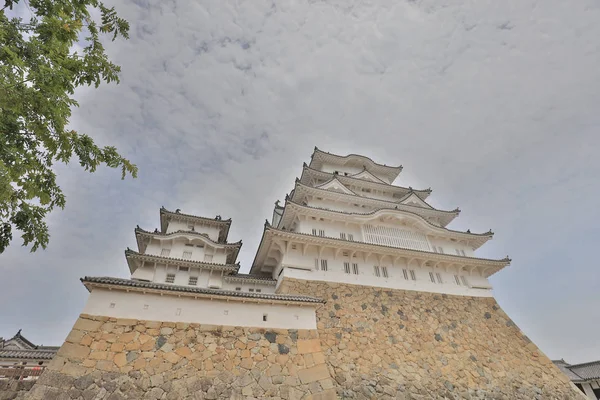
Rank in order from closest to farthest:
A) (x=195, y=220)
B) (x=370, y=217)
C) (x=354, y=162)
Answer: (x=370, y=217) → (x=195, y=220) → (x=354, y=162)

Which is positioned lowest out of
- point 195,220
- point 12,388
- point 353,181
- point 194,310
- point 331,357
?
point 12,388

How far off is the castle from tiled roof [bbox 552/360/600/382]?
1523 cm

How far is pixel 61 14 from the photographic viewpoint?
4.93 m

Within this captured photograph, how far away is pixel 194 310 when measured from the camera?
8844 millimetres

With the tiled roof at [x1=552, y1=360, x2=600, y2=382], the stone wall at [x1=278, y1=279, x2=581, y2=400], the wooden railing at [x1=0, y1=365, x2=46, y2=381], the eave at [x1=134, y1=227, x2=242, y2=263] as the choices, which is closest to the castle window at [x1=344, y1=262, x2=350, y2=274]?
the stone wall at [x1=278, y1=279, x2=581, y2=400]

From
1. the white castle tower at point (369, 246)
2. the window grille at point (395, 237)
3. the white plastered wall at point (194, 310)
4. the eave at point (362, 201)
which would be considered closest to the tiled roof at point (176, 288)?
the white plastered wall at point (194, 310)

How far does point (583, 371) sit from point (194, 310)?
33712mm

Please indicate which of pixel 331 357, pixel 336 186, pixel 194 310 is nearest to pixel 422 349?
pixel 331 357

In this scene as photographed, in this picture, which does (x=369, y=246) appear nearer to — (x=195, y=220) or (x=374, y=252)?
(x=374, y=252)

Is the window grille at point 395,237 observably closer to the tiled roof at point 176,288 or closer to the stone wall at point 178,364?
the tiled roof at point 176,288

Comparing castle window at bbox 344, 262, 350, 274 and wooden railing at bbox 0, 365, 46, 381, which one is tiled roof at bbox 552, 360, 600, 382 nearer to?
castle window at bbox 344, 262, 350, 274

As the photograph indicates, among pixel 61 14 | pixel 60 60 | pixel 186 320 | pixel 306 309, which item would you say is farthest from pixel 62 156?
pixel 306 309

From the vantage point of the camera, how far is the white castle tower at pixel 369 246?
565 inches

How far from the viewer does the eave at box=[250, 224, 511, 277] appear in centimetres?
1405
